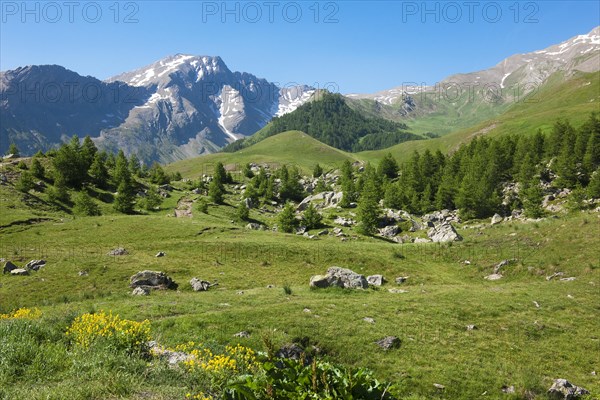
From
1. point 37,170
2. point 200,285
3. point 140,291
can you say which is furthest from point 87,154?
point 140,291

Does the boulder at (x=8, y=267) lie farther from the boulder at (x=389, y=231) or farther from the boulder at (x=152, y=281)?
the boulder at (x=389, y=231)

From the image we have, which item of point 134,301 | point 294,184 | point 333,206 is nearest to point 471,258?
point 134,301

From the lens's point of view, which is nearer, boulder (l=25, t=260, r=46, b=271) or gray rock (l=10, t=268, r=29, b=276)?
gray rock (l=10, t=268, r=29, b=276)

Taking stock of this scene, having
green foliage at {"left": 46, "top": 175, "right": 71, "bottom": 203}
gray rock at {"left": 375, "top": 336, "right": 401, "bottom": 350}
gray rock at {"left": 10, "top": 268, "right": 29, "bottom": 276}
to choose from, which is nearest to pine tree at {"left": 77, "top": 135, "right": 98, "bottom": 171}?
green foliage at {"left": 46, "top": 175, "right": 71, "bottom": 203}

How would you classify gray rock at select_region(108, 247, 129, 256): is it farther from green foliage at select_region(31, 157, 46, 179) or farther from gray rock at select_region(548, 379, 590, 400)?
Result: green foliage at select_region(31, 157, 46, 179)

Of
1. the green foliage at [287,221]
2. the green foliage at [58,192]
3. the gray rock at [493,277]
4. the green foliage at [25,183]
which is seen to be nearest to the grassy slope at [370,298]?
the gray rock at [493,277]

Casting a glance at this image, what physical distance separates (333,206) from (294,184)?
23.3 metres

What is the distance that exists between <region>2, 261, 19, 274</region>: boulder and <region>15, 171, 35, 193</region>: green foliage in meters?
39.8

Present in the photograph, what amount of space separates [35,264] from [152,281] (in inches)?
603

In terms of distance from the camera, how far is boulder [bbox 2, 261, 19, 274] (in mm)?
34906

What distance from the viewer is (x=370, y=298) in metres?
25.1

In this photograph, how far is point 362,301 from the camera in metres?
24.1

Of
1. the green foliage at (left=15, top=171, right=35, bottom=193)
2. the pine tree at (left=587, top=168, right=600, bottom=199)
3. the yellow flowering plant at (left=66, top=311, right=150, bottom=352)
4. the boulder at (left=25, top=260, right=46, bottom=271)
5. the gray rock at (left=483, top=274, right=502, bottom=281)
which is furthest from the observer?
the pine tree at (left=587, top=168, right=600, bottom=199)

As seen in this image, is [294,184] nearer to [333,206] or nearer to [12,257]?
[333,206]
